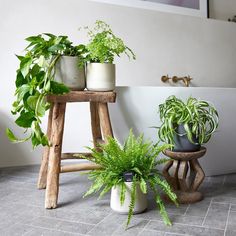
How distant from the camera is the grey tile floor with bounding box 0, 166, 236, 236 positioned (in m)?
1.10

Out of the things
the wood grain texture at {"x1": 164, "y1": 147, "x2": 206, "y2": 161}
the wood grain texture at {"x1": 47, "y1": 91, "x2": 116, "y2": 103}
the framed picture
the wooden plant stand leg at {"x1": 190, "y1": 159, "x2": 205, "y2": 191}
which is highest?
the framed picture

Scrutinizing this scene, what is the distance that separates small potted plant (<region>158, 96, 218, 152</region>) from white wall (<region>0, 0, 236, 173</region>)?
52 cm

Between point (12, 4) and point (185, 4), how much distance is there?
69.0 inches

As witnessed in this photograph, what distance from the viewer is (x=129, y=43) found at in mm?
2486

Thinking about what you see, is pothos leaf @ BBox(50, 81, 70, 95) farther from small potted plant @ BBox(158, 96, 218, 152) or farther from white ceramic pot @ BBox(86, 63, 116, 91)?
small potted plant @ BBox(158, 96, 218, 152)

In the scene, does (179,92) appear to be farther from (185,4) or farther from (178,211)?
(185,4)

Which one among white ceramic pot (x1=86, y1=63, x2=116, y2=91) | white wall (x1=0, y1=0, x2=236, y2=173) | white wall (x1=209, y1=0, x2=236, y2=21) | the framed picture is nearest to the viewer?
white ceramic pot (x1=86, y1=63, x2=116, y2=91)

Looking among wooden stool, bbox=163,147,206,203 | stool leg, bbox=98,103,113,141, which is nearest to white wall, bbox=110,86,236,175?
stool leg, bbox=98,103,113,141

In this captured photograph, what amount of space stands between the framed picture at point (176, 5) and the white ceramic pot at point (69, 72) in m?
1.30

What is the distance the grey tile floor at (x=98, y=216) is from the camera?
3.60 ft

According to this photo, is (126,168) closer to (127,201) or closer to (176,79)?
(127,201)

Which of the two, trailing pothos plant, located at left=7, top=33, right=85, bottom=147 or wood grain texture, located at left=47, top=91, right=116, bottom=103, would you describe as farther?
wood grain texture, located at left=47, top=91, right=116, bottom=103

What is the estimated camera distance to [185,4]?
9.11 ft

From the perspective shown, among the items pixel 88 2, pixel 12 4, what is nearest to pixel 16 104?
pixel 12 4
